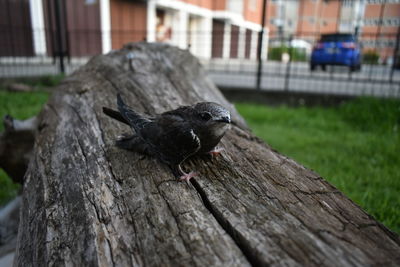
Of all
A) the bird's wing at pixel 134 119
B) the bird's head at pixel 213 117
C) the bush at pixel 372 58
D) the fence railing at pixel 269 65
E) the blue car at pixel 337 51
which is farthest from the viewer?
the bush at pixel 372 58

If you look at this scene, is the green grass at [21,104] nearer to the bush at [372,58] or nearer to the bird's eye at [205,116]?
the bird's eye at [205,116]

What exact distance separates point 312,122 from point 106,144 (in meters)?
4.19

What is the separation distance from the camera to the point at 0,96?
6219 millimetres

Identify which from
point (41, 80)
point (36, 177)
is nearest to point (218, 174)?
point (36, 177)

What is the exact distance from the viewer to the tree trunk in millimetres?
1164

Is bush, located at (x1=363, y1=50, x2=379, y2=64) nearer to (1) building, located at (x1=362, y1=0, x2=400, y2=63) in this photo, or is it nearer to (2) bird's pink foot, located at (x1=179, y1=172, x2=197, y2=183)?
(1) building, located at (x1=362, y1=0, x2=400, y2=63)

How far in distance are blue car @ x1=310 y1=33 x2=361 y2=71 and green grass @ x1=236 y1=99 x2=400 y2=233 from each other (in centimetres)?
258

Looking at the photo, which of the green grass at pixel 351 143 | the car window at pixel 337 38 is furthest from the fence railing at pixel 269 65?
the green grass at pixel 351 143

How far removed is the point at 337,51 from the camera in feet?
27.6

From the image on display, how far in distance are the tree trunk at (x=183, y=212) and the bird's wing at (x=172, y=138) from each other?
11 centimetres

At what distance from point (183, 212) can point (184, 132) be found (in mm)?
427

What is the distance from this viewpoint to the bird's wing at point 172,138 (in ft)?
5.31

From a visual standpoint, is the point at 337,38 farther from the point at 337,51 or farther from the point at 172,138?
the point at 172,138

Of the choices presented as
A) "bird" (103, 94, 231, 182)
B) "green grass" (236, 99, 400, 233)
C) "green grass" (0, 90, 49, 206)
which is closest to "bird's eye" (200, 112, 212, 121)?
"bird" (103, 94, 231, 182)
